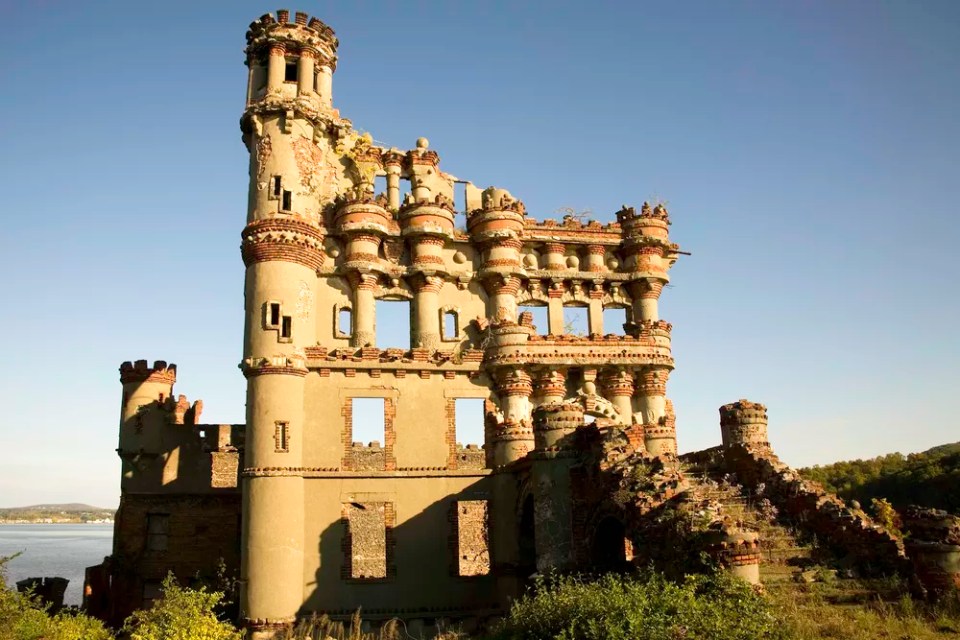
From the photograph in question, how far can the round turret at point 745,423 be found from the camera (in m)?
21.3

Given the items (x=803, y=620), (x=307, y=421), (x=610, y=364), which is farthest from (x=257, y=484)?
(x=803, y=620)

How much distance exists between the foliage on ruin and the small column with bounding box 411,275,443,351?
12791 mm

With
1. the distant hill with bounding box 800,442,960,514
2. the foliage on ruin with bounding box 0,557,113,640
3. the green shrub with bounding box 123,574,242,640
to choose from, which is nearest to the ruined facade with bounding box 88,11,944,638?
the foliage on ruin with bounding box 0,557,113,640

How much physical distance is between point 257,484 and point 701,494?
12.8 metres

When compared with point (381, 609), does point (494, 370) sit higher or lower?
higher

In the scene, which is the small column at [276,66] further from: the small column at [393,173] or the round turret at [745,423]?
the round turret at [745,423]

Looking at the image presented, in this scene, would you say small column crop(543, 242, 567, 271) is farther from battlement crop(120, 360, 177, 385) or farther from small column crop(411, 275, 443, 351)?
battlement crop(120, 360, 177, 385)

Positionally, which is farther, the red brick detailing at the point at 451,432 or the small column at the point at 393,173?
the small column at the point at 393,173

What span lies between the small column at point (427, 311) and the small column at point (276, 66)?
25.9ft

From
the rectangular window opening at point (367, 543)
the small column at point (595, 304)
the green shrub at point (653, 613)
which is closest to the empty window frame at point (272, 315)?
the small column at point (595, 304)

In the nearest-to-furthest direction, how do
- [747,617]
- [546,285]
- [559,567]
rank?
[747,617]
[559,567]
[546,285]

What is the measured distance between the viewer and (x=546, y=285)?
30.6 m

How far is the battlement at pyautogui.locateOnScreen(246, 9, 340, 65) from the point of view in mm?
28062

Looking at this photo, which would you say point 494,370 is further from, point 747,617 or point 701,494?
point 747,617
